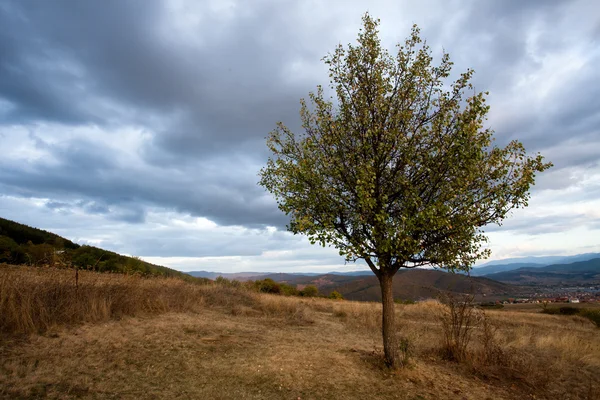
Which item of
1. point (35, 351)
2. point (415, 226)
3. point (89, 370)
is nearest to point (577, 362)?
point (415, 226)

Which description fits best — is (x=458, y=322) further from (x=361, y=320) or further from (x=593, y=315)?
(x=593, y=315)

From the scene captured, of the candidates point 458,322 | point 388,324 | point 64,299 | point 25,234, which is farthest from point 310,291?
point 388,324

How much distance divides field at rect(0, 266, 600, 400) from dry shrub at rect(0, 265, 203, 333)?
→ 0.12 feet

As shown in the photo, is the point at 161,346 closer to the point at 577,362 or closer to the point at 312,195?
the point at 312,195

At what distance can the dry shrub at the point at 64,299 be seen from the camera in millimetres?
9591

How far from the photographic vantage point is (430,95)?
384 inches

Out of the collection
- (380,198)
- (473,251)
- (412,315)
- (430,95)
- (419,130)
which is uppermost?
(430,95)

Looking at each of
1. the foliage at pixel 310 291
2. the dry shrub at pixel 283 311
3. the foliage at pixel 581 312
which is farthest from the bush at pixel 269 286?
the foliage at pixel 581 312

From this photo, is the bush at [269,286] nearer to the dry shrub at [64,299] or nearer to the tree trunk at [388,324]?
the dry shrub at [64,299]

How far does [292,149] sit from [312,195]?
A: 2.09m

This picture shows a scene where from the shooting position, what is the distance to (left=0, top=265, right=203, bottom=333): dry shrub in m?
9.59

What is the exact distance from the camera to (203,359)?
9.61 m

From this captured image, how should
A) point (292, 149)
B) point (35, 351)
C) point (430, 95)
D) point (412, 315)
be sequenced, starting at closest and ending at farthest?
point (35, 351), point (430, 95), point (292, 149), point (412, 315)

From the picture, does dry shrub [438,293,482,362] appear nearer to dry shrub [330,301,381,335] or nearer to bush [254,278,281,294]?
dry shrub [330,301,381,335]
